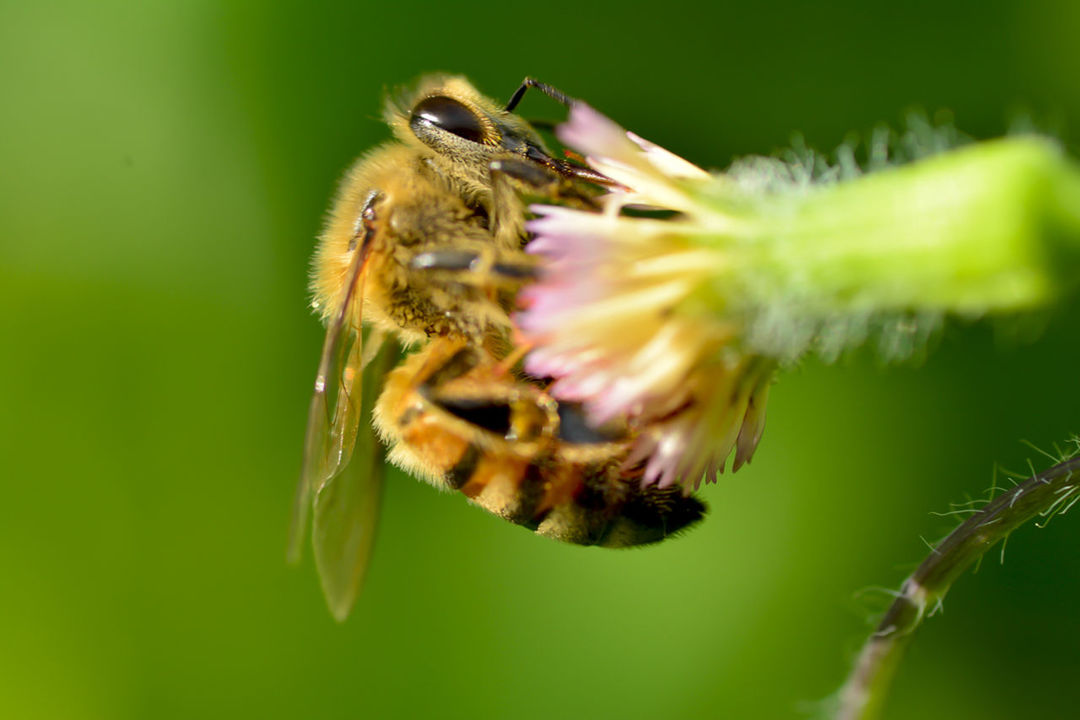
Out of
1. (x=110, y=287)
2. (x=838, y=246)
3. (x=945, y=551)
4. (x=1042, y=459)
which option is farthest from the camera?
(x=110, y=287)

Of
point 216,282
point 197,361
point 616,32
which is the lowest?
point 197,361

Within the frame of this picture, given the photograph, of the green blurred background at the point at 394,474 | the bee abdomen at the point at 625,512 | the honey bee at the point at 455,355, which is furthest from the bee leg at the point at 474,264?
the green blurred background at the point at 394,474

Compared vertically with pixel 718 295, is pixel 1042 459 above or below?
above

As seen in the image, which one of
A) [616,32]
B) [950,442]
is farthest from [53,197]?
[950,442]

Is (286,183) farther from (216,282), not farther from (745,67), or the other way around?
(745,67)

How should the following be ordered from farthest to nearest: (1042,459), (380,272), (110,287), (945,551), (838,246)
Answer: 1. (110,287)
2. (1042,459)
3. (380,272)
4. (945,551)
5. (838,246)

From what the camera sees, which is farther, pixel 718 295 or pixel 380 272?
pixel 380 272
